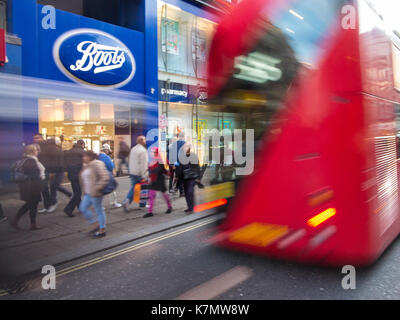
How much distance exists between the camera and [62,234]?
5305 mm

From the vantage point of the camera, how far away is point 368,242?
10.5 feet

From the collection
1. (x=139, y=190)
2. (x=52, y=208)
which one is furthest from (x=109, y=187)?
(x=139, y=190)

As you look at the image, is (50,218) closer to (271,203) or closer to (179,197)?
(179,197)

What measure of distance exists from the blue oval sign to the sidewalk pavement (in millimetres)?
4996

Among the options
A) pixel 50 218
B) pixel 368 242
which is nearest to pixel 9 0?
pixel 50 218

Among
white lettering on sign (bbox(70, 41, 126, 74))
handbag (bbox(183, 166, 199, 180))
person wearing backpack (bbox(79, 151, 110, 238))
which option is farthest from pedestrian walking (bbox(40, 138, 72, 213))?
white lettering on sign (bbox(70, 41, 126, 74))

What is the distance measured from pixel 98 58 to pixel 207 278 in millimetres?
9164

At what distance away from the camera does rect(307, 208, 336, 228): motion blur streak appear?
10.5 feet

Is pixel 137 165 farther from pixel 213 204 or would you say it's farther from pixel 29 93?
pixel 29 93

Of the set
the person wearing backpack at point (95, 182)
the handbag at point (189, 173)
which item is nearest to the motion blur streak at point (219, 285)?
the person wearing backpack at point (95, 182)

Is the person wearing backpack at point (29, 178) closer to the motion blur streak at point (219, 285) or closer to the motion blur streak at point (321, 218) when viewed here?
the motion blur streak at point (219, 285)

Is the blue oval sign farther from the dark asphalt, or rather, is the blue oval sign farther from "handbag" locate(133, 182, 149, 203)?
the dark asphalt

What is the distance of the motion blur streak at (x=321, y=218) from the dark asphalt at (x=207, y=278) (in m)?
0.70

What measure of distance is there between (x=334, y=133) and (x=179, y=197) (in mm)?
6479
